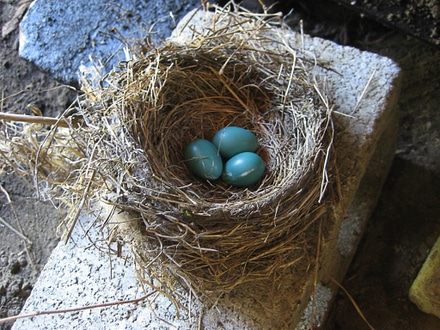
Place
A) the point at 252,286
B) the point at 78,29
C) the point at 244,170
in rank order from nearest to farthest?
the point at 252,286
the point at 244,170
the point at 78,29

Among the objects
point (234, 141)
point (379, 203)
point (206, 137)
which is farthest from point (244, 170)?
point (379, 203)

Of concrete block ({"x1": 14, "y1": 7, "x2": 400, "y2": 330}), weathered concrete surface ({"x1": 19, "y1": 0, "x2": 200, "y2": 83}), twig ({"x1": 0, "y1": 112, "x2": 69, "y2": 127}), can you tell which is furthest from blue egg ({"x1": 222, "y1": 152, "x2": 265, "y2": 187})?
weathered concrete surface ({"x1": 19, "y1": 0, "x2": 200, "y2": 83})

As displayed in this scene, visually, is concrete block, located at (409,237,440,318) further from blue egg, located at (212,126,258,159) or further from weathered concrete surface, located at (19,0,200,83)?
weathered concrete surface, located at (19,0,200,83)

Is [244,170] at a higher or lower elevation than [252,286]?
higher

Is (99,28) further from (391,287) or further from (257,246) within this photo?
(391,287)

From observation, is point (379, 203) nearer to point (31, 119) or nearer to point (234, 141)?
point (234, 141)

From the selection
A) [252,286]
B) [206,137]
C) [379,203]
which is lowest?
[379,203]

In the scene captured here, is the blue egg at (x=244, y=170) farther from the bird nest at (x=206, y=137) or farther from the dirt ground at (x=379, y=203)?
the dirt ground at (x=379, y=203)

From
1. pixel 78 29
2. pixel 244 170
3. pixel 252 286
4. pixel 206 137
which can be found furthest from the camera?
pixel 78 29
